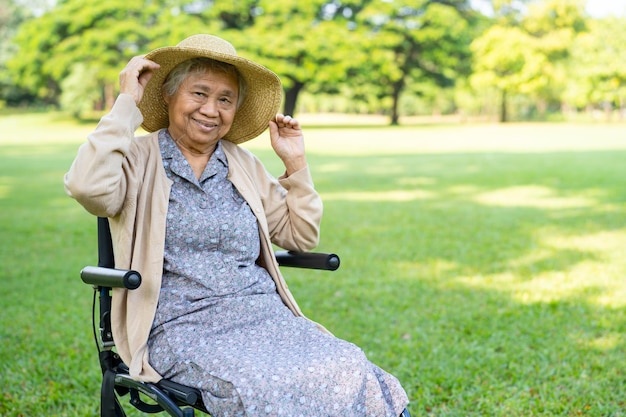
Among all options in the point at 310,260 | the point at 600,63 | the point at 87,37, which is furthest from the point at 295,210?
the point at 600,63

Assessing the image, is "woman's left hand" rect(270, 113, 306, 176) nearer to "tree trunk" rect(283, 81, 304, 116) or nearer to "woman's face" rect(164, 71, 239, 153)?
"woman's face" rect(164, 71, 239, 153)

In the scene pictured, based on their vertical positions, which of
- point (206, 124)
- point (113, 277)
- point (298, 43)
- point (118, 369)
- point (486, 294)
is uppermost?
point (298, 43)

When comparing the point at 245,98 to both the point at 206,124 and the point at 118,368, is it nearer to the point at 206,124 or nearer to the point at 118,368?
the point at 206,124

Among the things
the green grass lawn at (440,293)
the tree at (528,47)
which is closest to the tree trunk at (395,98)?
the tree at (528,47)

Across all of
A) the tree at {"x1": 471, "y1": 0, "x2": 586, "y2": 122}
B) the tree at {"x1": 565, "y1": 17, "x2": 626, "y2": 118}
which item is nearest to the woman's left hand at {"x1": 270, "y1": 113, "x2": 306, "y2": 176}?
the tree at {"x1": 471, "y1": 0, "x2": 586, "y2": 122}

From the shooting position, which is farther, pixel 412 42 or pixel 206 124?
pixel 412 42

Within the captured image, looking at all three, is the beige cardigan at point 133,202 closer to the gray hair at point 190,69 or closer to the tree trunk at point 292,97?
the gray hair at point 190,69

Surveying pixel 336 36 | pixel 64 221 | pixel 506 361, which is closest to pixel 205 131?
pixel 506 361

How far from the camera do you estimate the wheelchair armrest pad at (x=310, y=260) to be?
8.79ft

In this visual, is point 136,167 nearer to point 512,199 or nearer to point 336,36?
point 512,199

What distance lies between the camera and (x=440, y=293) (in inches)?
214

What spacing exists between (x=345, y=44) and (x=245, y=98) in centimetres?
3265

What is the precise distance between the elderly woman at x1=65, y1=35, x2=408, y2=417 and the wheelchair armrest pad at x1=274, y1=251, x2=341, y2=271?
58 millimetres

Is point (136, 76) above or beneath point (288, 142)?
above
